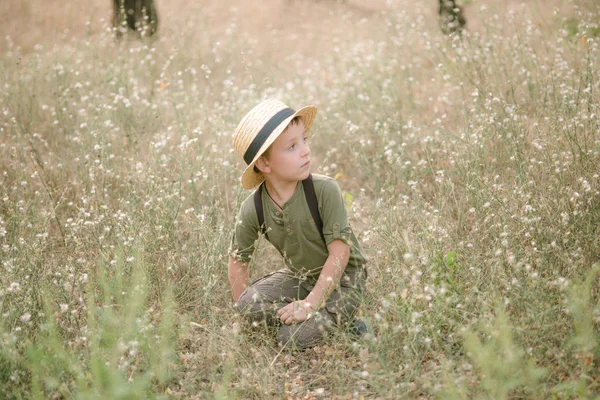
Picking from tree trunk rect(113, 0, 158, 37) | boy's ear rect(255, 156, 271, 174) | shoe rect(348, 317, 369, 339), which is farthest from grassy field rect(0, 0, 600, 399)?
tree trunk rect(113, 0, 158, 37)

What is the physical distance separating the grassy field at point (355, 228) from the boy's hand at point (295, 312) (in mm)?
200

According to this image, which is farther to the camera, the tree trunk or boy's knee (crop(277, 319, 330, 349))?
the tree trunk

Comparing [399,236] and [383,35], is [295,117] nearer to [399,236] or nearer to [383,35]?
[399,236]

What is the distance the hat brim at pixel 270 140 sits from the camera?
10.8 feet

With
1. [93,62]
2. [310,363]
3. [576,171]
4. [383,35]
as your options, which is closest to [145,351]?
[310,363]

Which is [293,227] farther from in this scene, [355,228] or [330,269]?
[355,228]

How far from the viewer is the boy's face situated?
3.36 m

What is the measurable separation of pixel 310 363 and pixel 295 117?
147 cm

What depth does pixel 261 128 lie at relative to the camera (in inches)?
131

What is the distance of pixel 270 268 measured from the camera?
14.3 feet

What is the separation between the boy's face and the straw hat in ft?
0.26

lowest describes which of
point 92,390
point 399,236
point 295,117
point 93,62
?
point 92,390

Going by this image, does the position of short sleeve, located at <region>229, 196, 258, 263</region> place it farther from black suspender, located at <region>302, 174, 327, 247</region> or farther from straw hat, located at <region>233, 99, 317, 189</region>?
black suspender, located at <region>302, 174, 327, 247</region>

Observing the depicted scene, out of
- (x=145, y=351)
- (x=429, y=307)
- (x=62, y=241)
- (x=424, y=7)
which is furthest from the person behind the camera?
(x=424, y=7)
